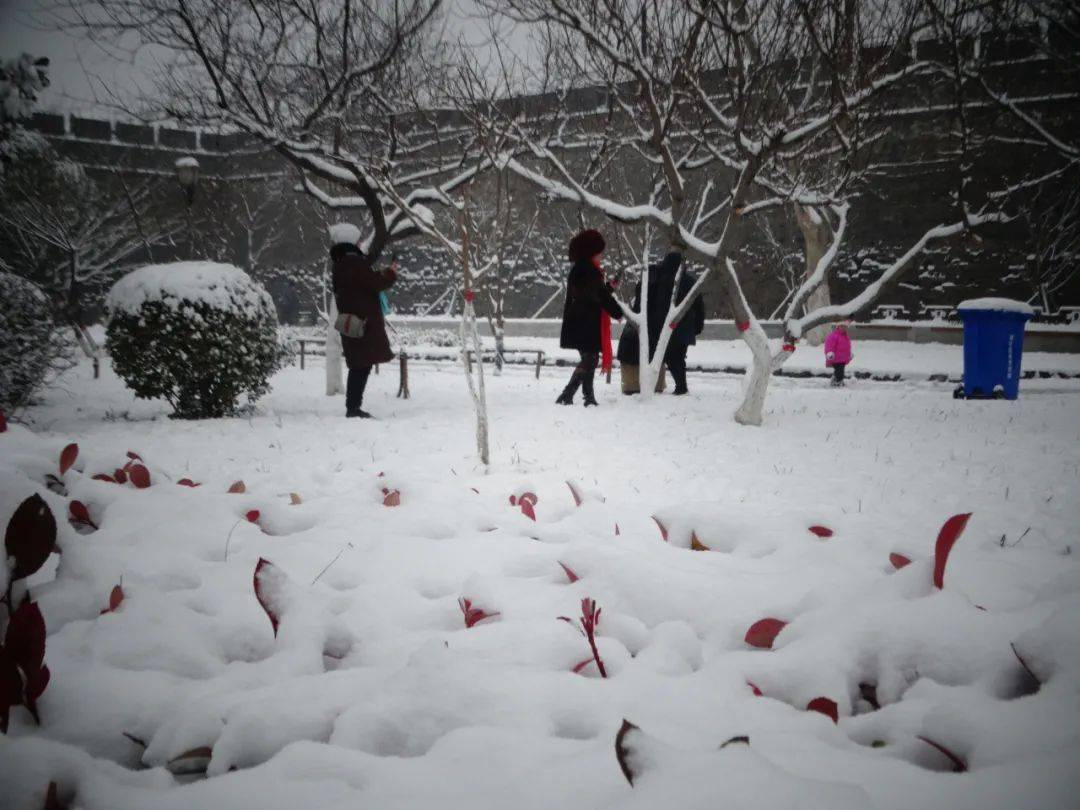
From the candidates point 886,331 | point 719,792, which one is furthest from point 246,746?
point 886,331

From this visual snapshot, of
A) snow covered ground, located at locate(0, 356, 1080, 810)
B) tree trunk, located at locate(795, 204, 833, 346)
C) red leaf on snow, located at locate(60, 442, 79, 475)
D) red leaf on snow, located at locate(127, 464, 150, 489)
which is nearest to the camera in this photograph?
snow covered ground, located at locate(0, 356, 1080, 810)

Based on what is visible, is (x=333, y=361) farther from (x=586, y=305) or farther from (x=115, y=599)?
(x=115, y=599)

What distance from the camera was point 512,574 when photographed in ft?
5.61

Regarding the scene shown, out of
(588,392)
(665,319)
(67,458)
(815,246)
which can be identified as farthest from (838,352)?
(67,458)

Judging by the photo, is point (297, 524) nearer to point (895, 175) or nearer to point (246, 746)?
point (246, 746)

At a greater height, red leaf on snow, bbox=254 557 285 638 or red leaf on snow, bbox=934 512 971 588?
red leaf on snow, bbox=934 512 971 588

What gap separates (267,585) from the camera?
1325mm

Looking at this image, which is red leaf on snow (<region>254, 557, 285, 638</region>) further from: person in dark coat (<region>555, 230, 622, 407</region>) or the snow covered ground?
person in dark coat (<region>555, 230, 622, 407</region>)

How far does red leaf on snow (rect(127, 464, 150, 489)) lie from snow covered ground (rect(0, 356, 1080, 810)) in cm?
14

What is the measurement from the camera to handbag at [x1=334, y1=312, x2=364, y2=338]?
19.3 ft

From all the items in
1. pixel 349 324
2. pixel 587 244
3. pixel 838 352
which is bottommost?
pixel 838 352

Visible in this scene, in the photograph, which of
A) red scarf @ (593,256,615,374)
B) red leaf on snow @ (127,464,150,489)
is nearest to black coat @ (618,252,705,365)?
red scarf @ (593,256,615,374)

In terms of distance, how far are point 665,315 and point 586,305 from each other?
165 centimetres

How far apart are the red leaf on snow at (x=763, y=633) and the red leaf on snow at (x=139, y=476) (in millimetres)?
2333
